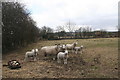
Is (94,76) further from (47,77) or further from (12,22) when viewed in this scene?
(12,22)

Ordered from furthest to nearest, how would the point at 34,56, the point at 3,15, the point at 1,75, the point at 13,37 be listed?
the point at 13,37 < the point at 3,15 < the point at 34,56 < the point at 1,75

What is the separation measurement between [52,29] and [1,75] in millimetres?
63433

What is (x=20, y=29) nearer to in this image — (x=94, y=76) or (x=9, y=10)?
(x=9, y=10)

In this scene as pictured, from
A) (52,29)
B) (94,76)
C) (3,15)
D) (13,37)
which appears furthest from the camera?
(52,29)

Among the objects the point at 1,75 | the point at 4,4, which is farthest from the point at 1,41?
the point at 1,75

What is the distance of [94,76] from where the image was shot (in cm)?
865

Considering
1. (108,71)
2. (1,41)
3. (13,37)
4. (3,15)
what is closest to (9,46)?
(13,37)

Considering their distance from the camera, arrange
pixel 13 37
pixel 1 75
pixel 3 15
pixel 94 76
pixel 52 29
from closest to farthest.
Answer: pixel 94 76 < pixel 1 75 < pixel 3 15 < pixel 13 37 < pixel 52 29

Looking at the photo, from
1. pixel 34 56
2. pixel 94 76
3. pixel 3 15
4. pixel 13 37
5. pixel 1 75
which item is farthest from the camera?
pixel 13 37

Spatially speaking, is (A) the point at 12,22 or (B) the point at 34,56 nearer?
(B) the point at 34,56

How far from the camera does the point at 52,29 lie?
7256 centimetres

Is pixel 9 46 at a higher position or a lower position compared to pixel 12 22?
lower

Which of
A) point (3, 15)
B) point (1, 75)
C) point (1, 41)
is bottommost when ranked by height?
point (1, 75)

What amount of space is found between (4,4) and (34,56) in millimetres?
9244
